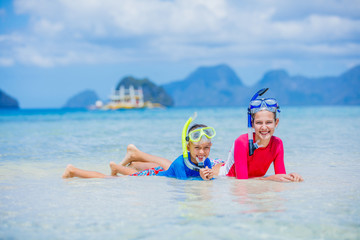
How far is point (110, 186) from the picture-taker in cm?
495

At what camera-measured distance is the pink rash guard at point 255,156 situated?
16.4ft

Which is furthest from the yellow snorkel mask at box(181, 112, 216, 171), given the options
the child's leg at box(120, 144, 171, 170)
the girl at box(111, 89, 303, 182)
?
the child's leg at box(120, 144, 171, 170)

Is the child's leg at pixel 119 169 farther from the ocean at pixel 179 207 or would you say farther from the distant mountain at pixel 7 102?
the distant mountain at pixel 7 102

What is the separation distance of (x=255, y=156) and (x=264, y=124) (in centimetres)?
48

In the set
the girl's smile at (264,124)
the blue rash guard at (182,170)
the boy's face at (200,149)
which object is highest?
the girl's smile at (264,124)

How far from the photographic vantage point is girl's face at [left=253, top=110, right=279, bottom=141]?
4984mm

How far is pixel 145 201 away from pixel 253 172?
6.48 ft

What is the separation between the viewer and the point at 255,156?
518cm

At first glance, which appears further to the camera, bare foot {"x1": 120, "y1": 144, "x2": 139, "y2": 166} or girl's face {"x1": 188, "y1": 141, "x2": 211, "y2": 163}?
bare foot {"x1": 120, "y1": 144, "x2": 139, "y2": 166}

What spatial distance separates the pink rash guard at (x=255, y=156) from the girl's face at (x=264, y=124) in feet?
0.62

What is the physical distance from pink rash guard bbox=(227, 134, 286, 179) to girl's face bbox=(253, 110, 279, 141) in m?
0.19

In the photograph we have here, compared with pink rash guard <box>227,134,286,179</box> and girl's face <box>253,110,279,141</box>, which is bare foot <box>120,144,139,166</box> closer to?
pink rash guard <box>227,134,286,179</box>

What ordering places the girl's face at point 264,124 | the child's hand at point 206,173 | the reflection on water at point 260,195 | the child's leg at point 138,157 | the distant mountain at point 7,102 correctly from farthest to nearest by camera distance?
1. the distant mountain at point 7,102
2. the child's leg at point 138,157
3. the child's hand at point 206,173
4. the girl's face at point 264,124
5. the reflection on water at point 260,195

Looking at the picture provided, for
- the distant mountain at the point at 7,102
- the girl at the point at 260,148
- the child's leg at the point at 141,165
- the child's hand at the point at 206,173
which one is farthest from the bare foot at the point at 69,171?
the distant mountain at the point at 7,102
